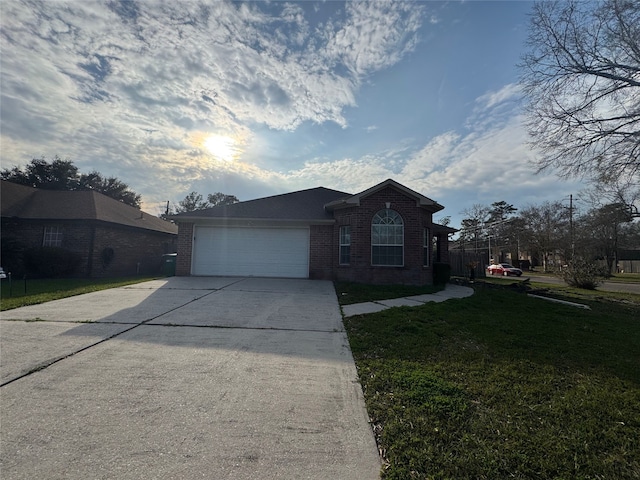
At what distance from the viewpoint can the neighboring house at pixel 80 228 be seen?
48.9 ft

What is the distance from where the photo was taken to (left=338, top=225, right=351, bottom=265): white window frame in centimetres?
1236

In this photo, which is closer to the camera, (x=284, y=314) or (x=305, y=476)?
(x=305, y=476)

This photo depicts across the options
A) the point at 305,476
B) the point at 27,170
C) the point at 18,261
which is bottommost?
the point at 305,476

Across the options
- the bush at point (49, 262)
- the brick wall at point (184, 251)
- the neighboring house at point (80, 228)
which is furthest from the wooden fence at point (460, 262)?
the bush at point (49, 262)

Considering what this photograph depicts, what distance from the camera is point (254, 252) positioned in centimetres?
1315

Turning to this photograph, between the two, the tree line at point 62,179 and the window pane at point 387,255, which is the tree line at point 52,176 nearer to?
the tree line at point 62,179

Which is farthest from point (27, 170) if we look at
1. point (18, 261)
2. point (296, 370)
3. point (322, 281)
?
point (296, 370)

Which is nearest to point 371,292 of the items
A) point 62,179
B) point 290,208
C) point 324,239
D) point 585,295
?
point 324,239

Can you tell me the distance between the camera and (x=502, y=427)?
2502 mm

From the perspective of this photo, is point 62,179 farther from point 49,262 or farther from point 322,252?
point 322,252

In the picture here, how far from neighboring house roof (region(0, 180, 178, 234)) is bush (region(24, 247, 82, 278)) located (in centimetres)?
176

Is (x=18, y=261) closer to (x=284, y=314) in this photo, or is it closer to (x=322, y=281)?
(x=322, y=281)

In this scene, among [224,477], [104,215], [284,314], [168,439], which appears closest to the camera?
[224,477]

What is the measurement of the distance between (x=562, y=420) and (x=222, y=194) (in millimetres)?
51196
